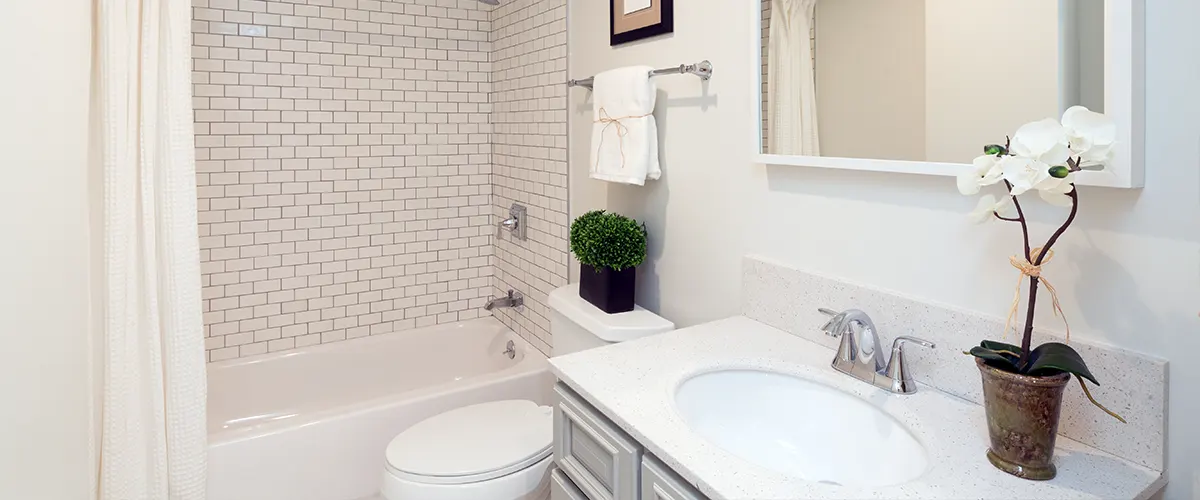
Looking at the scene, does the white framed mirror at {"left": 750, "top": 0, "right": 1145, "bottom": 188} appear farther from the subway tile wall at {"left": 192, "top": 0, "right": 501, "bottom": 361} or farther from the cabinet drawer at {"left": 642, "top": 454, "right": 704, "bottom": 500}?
the subway tile wall at {"left": 192, "top": 0, "right": 501, "bottom": 361}

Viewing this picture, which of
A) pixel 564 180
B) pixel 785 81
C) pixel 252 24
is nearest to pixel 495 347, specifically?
pixel 564 180

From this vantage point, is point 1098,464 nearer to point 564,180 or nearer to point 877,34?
point 877,34

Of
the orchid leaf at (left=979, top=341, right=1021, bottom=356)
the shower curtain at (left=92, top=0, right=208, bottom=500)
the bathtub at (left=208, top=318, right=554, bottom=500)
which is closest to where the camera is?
the orchid leaf at (left=979, top=341, right=1021, bottom=356)

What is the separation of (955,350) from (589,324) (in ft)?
3.09

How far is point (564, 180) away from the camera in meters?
2.41

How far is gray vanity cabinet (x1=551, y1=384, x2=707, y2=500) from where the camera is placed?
101cm

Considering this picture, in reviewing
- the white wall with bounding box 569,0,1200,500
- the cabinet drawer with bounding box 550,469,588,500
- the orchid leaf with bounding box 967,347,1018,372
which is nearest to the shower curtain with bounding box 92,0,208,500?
the cabinet drawer with bounding box 550,469,588,500

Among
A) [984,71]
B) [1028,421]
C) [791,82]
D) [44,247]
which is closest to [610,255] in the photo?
[791,82]

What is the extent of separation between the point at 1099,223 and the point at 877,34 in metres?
0.51

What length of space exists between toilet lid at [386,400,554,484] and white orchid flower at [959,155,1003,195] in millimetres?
1188

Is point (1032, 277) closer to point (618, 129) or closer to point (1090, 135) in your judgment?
point (1090, 135)

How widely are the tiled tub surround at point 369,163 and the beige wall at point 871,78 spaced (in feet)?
3.98

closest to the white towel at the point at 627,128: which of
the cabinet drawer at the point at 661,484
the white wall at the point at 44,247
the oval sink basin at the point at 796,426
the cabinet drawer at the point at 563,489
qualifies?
the oval sink basin at the point at 796,426

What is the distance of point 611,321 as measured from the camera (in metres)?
1.80
